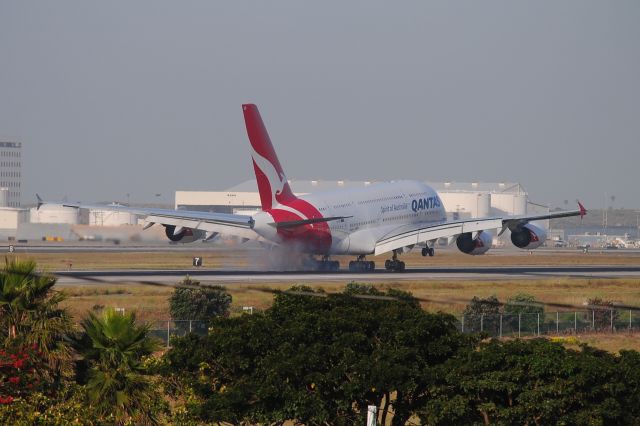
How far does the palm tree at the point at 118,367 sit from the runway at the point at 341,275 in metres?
30.9

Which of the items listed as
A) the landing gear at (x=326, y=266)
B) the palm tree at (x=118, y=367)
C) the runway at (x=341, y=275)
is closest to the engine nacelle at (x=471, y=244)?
the runway at (x=341, y=275)

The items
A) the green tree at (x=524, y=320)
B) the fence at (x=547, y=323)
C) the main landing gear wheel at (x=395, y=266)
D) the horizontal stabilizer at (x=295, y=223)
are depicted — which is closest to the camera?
the fence at (x=547, y=323)

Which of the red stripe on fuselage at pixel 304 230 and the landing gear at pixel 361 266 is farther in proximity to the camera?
the landing gear at pixel 361 266

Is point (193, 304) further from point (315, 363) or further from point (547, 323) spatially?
point (315, 363)

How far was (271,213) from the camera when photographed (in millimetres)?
70688

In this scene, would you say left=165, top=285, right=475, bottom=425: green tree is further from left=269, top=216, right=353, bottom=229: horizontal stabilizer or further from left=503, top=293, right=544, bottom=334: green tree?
left=269, top=216, right=353, bottom=229: horizontal stabilizer

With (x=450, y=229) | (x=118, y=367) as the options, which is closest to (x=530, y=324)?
(x=118, y=367)

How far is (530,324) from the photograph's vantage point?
4872 cm

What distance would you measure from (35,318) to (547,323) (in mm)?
26867

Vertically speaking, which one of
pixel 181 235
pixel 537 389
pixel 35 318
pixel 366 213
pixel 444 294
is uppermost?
pixel 366 213

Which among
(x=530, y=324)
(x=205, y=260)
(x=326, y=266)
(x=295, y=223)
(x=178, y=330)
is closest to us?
(x=178, y=330)

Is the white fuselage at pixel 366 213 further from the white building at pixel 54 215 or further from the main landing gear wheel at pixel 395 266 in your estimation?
the white building at pixel 54 215

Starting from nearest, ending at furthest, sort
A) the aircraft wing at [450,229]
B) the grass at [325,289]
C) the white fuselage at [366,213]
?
1. the grass at [325,289]
2. the white fuselage at [366,213]
3. the aircraft wing at [450,229]

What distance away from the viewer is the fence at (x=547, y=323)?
4819cm
